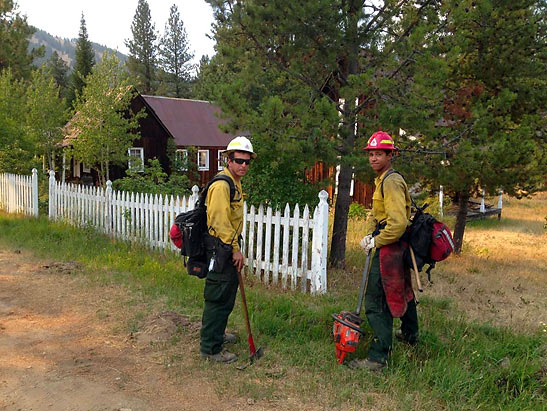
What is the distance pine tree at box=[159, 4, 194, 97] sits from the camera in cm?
5206

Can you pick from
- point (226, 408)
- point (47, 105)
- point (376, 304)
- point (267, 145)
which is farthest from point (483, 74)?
point (47, 105)

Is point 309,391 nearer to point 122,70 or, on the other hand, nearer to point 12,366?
point 12,366

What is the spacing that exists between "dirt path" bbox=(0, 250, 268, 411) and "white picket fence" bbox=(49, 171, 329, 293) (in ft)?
6.23

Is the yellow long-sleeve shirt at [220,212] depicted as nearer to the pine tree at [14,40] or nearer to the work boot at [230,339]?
the work boot at [230,339]

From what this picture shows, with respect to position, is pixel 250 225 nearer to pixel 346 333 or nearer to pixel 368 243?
pixel 368 243

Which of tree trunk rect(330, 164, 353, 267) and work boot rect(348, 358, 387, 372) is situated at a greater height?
tree trunk rect(330, 164, 353, 267)

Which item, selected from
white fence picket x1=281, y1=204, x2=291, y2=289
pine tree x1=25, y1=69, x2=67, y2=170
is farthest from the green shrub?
pine tree x1=25, y1=69, x2=67, y2=170

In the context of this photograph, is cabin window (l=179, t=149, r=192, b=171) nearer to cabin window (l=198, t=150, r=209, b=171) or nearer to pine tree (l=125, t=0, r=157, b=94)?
cabin window (l=198, t=150, r=209, b=171)

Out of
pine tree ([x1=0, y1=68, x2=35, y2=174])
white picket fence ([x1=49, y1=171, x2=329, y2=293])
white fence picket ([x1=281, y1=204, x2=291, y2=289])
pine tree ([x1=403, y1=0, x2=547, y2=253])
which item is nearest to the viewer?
Result: white picket fence ([x1=49, y1=171, x2=329, y2=293])

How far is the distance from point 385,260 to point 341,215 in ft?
10.7

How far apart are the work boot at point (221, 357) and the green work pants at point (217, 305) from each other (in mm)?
33

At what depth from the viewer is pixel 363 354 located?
441 cm

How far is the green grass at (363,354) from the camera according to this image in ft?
12.1

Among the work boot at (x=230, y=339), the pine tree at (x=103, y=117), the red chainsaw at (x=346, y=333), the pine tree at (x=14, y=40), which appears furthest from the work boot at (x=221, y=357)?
the pine tree at (x=14, y=40)
